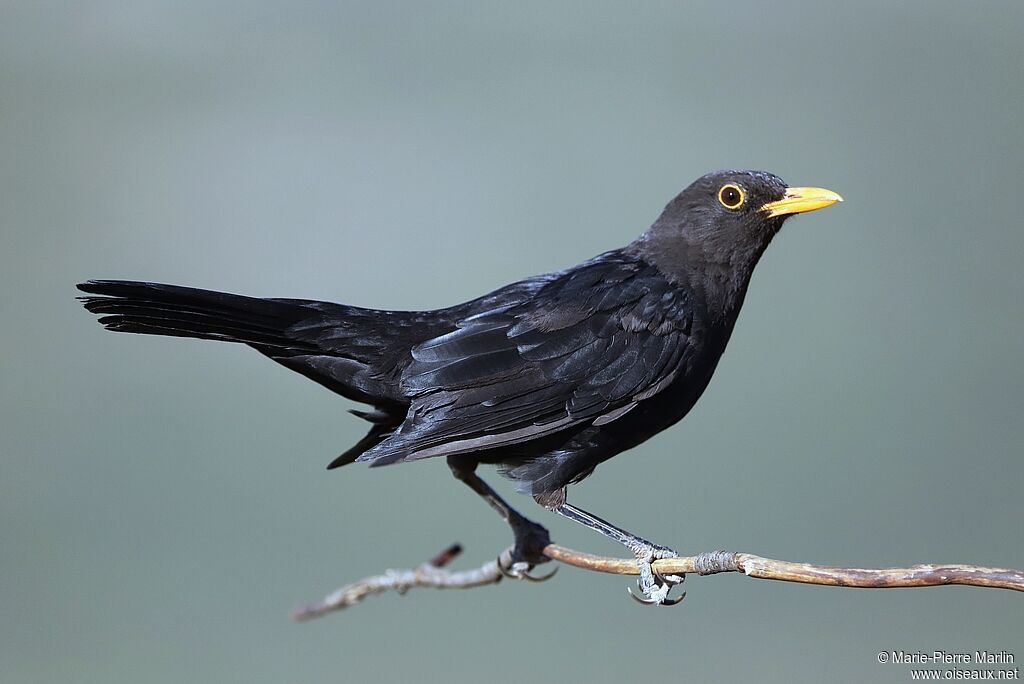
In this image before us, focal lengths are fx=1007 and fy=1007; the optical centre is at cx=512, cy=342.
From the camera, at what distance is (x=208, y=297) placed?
3693mm

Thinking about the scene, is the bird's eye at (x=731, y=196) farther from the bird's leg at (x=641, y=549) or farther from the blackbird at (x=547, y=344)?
the bird's leg at (x=641, y=549)

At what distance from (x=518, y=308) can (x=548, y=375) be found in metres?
0.36

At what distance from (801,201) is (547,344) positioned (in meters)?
1.14

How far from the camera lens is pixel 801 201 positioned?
3955 millimetres

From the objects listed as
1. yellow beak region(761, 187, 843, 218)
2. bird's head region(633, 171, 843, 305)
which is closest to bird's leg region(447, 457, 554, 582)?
bird's head region(633, 171, 843, 305)

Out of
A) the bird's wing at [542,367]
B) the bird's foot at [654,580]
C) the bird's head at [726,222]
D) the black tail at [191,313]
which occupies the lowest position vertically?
the bird's foot at [654,580]

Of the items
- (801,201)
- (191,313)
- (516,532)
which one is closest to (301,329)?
(191,313)

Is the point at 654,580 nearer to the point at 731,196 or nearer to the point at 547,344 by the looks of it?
the point at 547,344

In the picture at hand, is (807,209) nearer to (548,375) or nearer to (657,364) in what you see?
(657,364)

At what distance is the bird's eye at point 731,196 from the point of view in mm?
4105

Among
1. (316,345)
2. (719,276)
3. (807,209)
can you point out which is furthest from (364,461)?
(807,209)

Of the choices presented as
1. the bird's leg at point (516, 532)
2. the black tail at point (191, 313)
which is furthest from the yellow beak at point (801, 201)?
the black tail at point (191, 313)

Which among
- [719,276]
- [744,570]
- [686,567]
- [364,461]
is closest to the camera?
[744,570]

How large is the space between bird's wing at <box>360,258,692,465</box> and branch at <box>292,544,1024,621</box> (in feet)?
1.90
